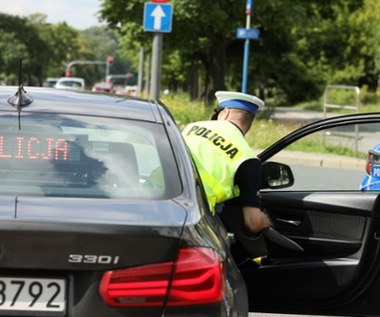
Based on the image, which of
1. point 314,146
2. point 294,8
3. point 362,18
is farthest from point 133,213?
point 362,18

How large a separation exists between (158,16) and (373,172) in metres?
8.72

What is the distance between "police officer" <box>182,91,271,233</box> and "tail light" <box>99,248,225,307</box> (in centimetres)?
113

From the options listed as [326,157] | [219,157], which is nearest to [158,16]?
[326,157]

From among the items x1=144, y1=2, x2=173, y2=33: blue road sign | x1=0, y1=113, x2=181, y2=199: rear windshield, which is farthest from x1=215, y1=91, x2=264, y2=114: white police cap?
x1=144, y1=2, x2=173, y2=33: blue road sign

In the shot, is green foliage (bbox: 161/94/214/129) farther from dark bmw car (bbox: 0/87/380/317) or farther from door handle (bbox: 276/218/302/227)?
dark bmw car (bbox: 0/87/380/317)

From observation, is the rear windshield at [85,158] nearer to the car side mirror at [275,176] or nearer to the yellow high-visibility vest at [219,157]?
the yellow high-visibility vest at [219,157]

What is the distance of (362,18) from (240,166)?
190 ft

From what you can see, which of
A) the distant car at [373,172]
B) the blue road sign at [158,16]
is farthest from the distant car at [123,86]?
the distant car at [373,172]

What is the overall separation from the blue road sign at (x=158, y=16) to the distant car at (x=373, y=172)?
27.7 feet

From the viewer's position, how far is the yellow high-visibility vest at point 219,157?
3771 mm

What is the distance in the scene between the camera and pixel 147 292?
2.47m

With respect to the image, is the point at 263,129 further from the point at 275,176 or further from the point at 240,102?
the point at 240,102

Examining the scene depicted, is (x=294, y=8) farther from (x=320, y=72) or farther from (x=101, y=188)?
(x=320, y=72)

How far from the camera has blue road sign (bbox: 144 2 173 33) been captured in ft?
43.8
